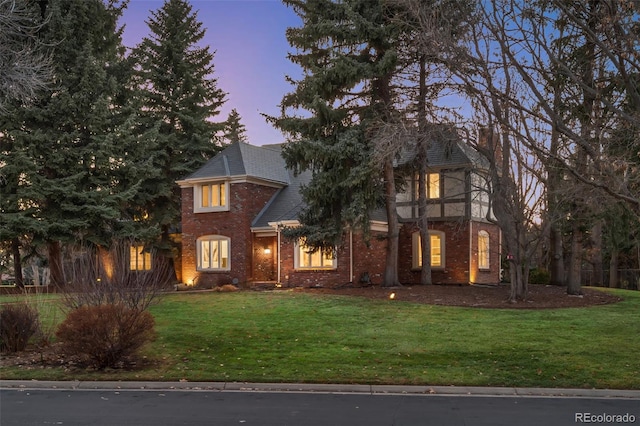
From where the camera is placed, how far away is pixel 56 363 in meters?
12.5

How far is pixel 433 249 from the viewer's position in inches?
1145

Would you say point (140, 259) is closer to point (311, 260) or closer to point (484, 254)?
point (311, 260)

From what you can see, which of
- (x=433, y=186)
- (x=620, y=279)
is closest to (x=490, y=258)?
(x=433, y=186)

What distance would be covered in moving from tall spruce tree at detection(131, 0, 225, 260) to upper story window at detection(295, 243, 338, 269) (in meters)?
9.60

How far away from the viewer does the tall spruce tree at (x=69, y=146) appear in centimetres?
2864

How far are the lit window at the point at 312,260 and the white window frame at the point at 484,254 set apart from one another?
6859 millimetres

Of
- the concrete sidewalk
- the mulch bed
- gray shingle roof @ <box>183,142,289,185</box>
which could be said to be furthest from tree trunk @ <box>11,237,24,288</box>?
the concrete sidewalk

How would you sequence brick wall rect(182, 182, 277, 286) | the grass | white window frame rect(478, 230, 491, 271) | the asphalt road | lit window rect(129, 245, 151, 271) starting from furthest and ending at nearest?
lit window rect(129, 245, 151, 271) < brick wall rect(182, 182, 277, 286) < white window frame rect(478, 230, 491, 271) < the grass < the asphalt road

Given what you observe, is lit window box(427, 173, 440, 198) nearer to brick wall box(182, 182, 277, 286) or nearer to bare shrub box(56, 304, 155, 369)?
brick wall box(182, 182, 277, 286)

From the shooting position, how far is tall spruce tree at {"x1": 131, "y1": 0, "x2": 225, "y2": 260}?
117ft

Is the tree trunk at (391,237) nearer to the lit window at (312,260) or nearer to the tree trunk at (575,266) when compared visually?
the lit window at (312,260)

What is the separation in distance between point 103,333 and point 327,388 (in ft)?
14.1

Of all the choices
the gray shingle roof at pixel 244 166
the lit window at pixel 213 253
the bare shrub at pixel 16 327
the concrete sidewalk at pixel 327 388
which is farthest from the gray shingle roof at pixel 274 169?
the concrete sidewalk at pixel 327 388

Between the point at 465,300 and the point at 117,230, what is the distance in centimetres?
1753
